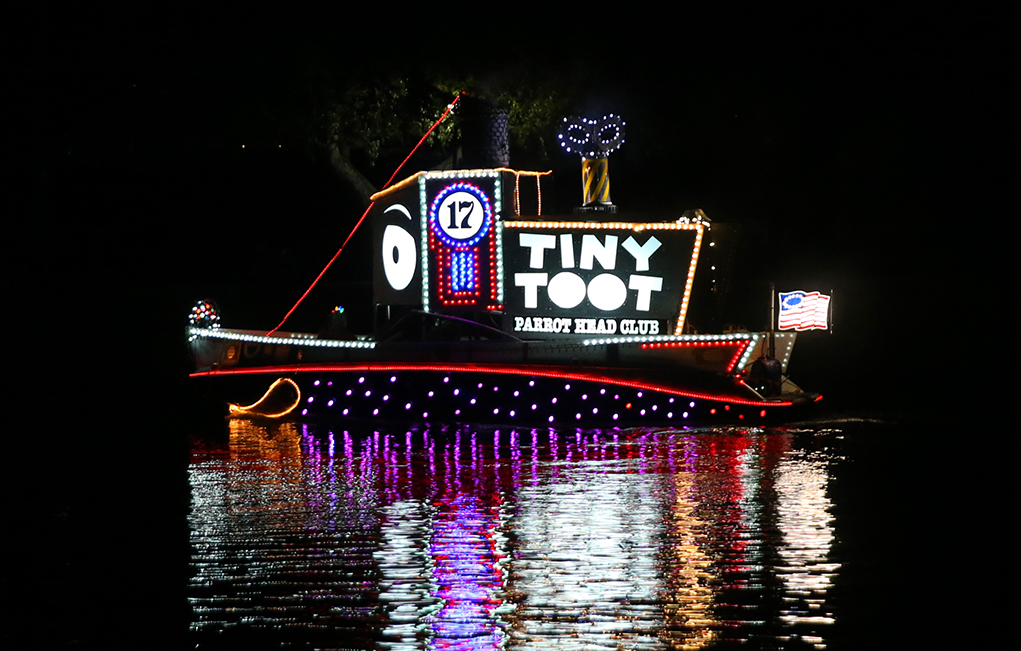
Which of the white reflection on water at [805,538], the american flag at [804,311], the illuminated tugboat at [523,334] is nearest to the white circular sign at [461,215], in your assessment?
the illuminated tugboat at [523,334]

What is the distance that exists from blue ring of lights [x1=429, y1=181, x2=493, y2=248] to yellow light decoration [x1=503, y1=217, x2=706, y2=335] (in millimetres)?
299

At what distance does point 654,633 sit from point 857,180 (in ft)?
64.1

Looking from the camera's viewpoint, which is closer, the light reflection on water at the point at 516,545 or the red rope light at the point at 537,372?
the light reflection on water at the point at 516,545

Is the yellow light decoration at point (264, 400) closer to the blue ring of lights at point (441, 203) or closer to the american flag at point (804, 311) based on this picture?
the blue ring of lights at point (441, 203)

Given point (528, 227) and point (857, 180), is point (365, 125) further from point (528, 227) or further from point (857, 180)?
point (857, 180)

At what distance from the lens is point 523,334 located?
1572 cm

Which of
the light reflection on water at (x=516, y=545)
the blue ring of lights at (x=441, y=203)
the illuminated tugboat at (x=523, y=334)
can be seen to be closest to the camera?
the light reflection on water at (x=516, y=545)

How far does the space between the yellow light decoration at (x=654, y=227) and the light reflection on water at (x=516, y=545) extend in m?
1.95

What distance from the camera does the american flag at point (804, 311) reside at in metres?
15.0

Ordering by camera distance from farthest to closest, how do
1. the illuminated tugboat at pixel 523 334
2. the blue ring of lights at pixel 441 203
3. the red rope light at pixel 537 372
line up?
the blue ring of lights at pixel 441 203 → the illuminated tugboat at pixel 523 334 → the red rope light at pixel 537 372

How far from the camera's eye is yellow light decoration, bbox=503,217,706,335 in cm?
1501

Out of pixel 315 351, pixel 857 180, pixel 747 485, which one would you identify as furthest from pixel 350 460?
pixel 857 180

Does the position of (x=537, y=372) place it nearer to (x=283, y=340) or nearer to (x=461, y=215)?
(x=461, y=215)

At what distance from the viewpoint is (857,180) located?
24.7 meters
